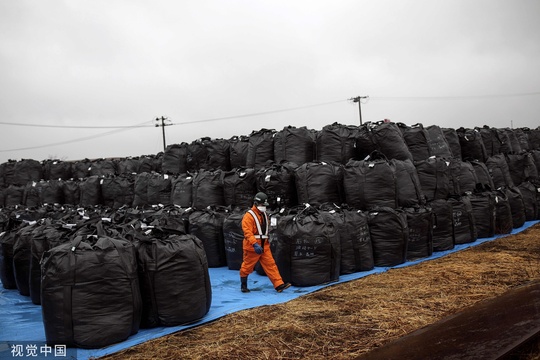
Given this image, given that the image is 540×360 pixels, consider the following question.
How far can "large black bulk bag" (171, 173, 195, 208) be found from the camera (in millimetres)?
7312

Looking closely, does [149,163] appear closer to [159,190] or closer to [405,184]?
[159,190]

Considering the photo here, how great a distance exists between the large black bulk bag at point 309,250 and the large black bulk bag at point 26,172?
8.42 metres

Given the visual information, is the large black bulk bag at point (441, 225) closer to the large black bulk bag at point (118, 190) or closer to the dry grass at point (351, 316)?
the dry grass at point (351, 316)

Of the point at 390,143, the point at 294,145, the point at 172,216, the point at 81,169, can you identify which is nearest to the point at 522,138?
the point at 390,143

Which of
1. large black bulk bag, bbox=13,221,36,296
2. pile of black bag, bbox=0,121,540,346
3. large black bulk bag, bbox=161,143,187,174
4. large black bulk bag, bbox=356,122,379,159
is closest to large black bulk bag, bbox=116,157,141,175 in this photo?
pile of black bag, bbox=0,121,540,346

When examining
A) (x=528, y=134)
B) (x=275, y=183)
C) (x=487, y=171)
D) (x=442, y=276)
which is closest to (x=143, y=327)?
(x=275, y=183)

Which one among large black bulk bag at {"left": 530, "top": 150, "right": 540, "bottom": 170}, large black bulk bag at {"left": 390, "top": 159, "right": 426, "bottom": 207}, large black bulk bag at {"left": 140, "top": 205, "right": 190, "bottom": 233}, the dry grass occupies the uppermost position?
large black bulk bag at {"left": 530, "top": 150, "right": 540, "bottom": 170}

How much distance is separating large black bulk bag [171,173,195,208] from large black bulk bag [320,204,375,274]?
2.62m

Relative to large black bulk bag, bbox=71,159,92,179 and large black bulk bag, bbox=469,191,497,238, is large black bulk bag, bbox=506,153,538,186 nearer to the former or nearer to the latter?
large black bulk bag, bbox=469,191,497,238

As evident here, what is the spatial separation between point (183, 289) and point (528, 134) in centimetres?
1131

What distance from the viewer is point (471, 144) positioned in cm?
867

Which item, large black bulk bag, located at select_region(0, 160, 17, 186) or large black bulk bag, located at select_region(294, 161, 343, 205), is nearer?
large black bulk bag, located at select_region(294, 161, 343, 205)

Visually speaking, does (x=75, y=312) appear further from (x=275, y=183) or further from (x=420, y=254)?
(x=420, y=254)

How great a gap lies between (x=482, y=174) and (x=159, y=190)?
610 cm
